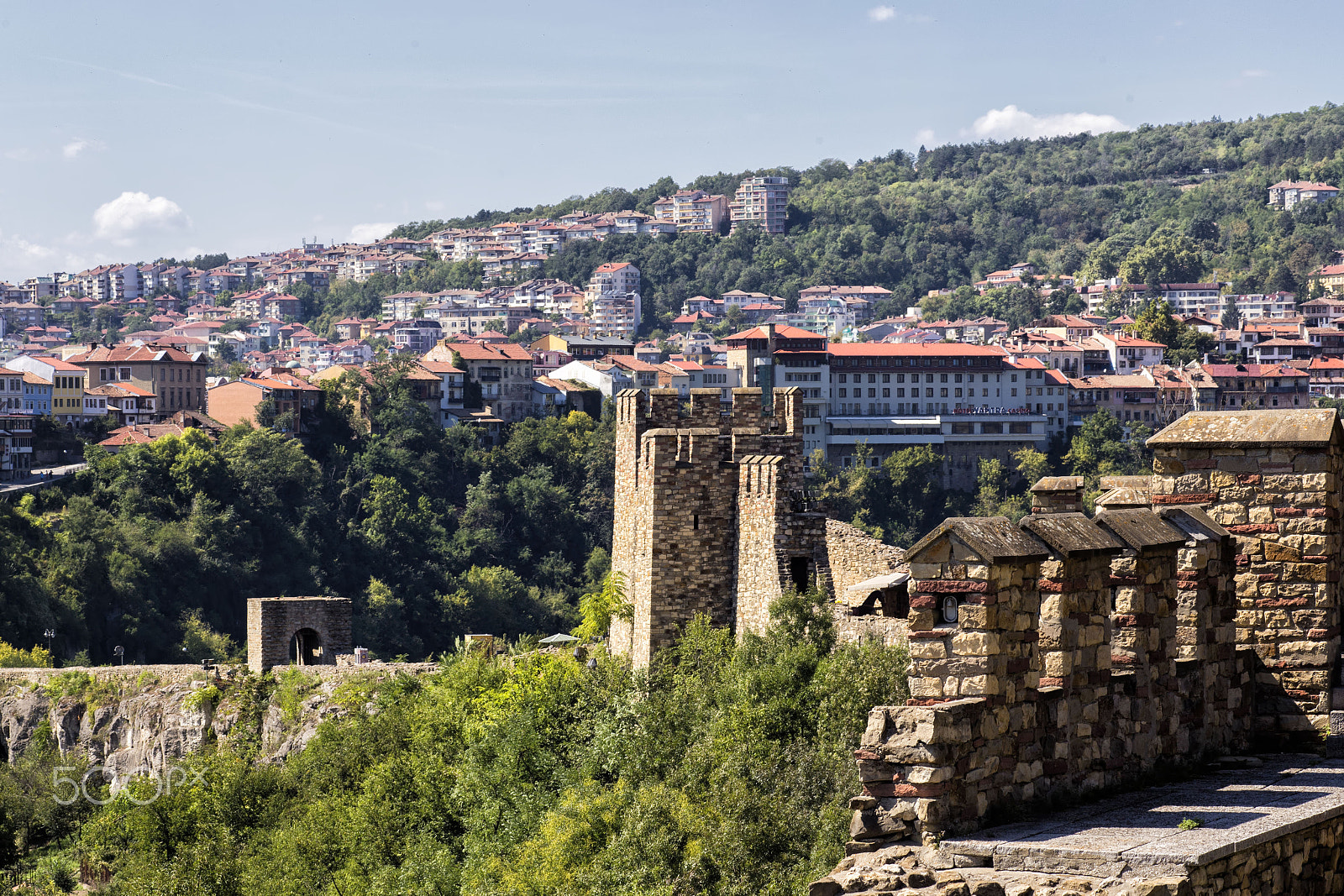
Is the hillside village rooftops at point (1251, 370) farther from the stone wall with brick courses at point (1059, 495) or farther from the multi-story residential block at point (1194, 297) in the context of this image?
the stone wall with brick courses at point (1059, 495)

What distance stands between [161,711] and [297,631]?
3.36 m

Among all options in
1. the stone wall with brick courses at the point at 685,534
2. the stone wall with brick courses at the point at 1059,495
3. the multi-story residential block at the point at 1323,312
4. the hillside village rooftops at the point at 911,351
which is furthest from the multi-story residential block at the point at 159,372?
the stone wall with brick courses at the point at 1059,495

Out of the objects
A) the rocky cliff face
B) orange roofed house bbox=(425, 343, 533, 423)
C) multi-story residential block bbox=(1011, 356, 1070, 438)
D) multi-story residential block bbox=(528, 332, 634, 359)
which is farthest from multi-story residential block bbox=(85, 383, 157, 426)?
the rocky cliff face

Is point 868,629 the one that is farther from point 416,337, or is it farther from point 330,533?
point 416,337

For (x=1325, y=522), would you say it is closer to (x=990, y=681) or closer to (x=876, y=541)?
(x=990, y=681)

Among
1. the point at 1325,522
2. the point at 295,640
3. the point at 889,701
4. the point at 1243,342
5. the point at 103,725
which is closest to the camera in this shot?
the point at 1325,522

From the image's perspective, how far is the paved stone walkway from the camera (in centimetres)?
723

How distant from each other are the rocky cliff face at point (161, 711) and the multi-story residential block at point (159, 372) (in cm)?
8717

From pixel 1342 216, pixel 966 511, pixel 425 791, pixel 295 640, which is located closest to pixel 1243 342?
pixel 966 511

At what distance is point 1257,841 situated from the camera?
779 cm

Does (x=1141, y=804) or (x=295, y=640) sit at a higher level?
(x=1141, y=804)

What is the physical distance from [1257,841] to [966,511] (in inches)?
4220

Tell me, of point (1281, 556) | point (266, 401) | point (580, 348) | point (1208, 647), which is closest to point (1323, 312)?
point (580, 348)

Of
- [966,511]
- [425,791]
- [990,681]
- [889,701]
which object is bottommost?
[966,511]
